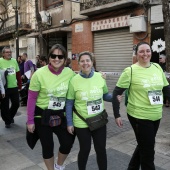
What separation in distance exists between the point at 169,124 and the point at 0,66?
4.18 m

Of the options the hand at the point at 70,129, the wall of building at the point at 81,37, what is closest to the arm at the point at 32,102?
the hand at the point at 70,129

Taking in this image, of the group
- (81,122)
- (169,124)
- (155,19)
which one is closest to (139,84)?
(81,122)

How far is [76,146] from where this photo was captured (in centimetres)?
450

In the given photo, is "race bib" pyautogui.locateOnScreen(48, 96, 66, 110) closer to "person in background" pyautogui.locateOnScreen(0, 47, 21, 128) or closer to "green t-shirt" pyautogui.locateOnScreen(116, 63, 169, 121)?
"green t-shirt" pyautogui.locateOnScreen(116, 63, 169, 121)

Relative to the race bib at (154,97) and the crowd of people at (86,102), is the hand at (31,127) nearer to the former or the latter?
the crowd of people at (86,102)

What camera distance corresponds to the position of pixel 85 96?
9.34 ft

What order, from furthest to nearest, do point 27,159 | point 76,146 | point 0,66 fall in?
point 0,66 → point 76,146 → point 27,159

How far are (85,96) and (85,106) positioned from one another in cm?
12

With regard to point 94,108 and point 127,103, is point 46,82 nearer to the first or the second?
point 94,108

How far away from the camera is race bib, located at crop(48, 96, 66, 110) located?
2.92 metres

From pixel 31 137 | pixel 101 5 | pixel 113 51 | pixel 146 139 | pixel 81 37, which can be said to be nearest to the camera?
pixel 146 139

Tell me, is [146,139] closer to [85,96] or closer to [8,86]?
[85,96]

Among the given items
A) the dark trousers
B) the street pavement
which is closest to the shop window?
the dark trousers

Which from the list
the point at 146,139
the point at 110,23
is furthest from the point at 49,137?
the point at 110,23
